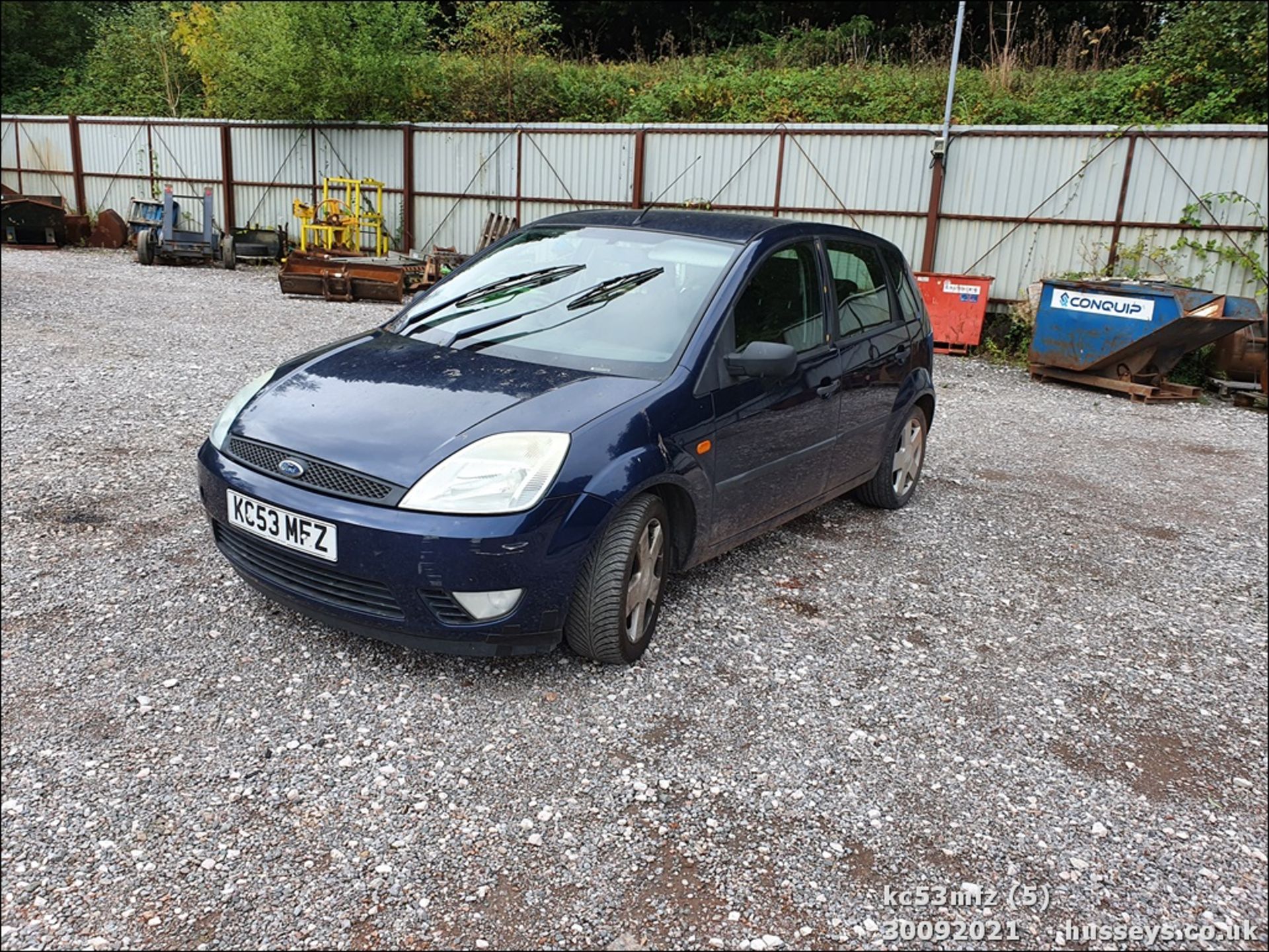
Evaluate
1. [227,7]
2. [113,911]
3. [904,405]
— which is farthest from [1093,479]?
[227,7]

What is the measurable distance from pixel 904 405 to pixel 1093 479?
8.05 ft

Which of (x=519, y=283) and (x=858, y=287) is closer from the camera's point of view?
(x=519, y=283)

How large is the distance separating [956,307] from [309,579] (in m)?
11.0

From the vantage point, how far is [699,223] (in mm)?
4438

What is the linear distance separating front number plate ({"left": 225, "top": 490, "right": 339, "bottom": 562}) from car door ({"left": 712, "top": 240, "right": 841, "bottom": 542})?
1.48 metres

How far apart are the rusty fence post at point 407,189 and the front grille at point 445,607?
52.4 ft

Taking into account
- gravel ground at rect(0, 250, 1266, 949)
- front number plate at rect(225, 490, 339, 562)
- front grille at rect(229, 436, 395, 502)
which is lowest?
gravel ground at rect(0, 250, 1266, 949)

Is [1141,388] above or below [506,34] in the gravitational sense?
below

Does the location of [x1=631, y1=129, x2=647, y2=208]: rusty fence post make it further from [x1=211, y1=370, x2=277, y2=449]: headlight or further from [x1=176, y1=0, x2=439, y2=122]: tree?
[x1=211, y1=370, x2=277, y2=449]: headlight

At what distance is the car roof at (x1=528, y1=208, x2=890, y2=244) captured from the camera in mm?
4293

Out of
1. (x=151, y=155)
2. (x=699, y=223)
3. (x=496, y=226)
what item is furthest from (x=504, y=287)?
(x=151, y=155)

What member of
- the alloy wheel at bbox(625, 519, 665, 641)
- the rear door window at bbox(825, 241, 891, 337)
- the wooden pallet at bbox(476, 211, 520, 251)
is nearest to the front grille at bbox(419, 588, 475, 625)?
the alloy wheel at bbox(625, 519, 665, 641)

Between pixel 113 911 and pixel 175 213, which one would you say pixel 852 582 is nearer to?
pixel 113 911

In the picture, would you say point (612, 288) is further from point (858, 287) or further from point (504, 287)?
point (858, 287)
